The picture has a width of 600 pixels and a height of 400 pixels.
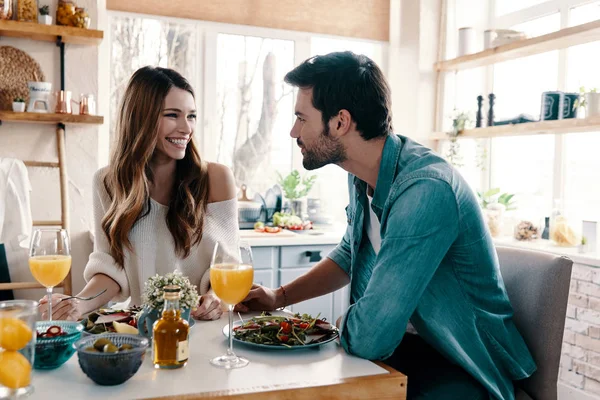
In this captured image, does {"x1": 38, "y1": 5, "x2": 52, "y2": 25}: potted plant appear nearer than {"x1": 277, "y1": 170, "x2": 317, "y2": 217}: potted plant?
Yes

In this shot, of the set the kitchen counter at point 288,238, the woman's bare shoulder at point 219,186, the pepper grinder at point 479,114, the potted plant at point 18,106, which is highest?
the pepper grinder at point 479,114

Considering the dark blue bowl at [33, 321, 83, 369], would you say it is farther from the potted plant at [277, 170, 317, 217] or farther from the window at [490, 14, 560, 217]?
the window at [490, 14, 560, 217]

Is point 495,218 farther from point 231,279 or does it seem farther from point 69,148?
point 231,279

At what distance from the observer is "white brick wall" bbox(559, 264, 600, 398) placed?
2.82 metres

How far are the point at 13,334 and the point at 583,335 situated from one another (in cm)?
266

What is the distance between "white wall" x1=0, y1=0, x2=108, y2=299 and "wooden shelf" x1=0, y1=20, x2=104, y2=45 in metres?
0.05

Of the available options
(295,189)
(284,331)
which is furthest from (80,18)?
(284,331)

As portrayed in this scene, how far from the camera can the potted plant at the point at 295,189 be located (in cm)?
399

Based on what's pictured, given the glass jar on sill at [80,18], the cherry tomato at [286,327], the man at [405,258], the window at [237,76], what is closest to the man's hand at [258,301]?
the man at [405,258]

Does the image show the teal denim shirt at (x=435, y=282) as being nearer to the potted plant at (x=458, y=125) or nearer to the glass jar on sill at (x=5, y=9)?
the glass jar on sill at (x=5, y=9)

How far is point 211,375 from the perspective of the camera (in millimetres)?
1111

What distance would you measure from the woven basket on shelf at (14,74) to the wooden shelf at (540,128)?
2.48m

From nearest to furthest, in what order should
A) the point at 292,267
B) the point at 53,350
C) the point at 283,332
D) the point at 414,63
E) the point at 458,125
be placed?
the point at 53,350 < the point at 283,332 < the point at 292,267 < the point at 458,125 < the point at 414,63

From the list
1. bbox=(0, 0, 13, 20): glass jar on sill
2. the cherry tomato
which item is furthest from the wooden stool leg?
the cherry tomato
